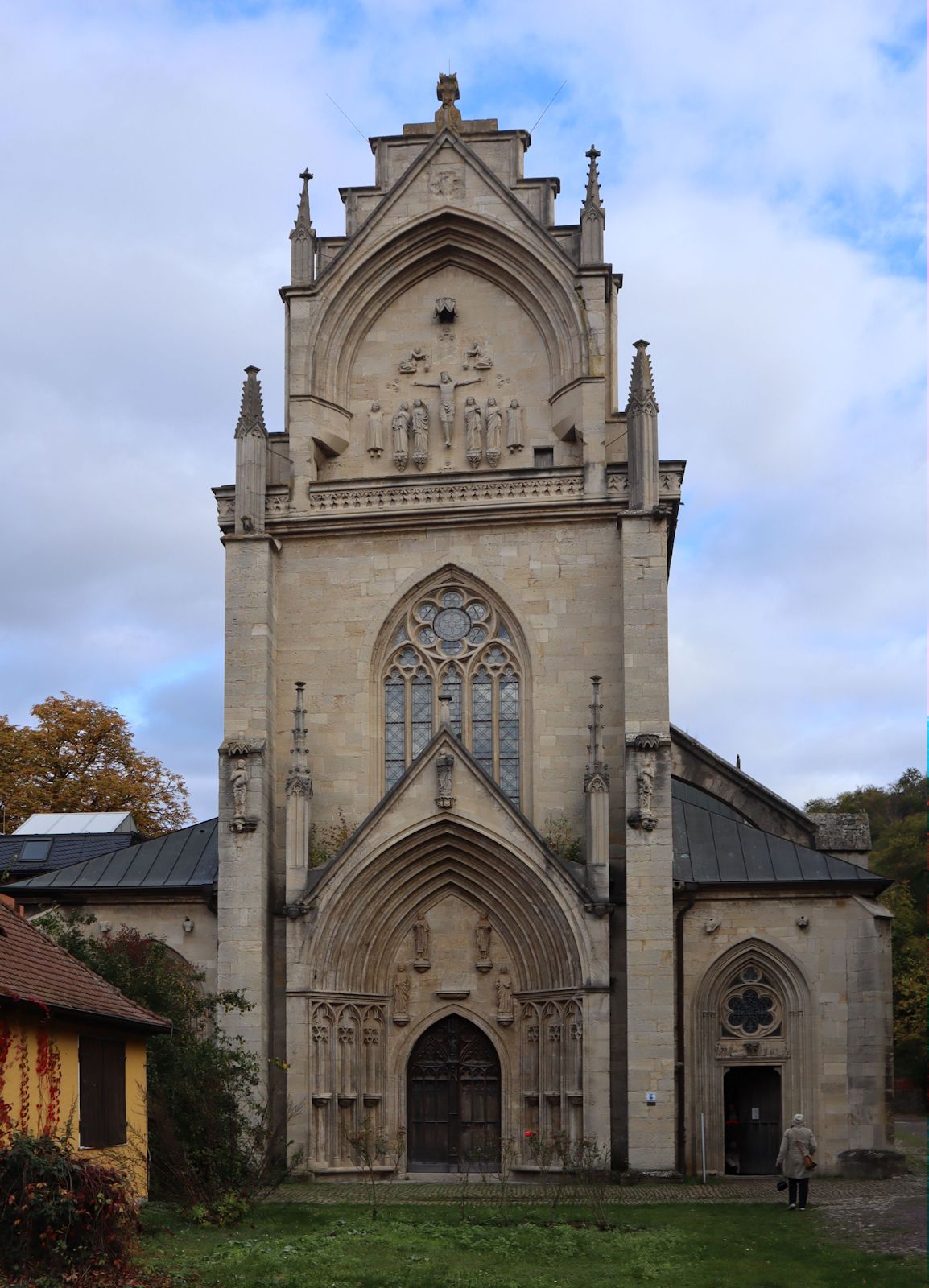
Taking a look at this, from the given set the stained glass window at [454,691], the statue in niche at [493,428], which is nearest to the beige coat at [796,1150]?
the stained glass window at [454,691]

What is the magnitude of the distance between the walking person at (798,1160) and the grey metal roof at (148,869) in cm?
1166

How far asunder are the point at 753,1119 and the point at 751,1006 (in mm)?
1888

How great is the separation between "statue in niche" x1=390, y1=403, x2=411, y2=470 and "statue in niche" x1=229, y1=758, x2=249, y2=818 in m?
6.35

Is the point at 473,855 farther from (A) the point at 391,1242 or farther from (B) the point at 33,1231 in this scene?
(B) the point at 33,1231

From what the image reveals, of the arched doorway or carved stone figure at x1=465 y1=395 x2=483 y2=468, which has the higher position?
carved stone figure at x1=465 y1=395 x2=483 y2=468

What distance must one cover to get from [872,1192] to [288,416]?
54.2ft

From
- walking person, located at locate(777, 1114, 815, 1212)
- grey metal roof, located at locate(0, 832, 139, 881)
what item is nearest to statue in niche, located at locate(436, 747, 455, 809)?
walking person, located at locate(777, 1114, 815, 1212)

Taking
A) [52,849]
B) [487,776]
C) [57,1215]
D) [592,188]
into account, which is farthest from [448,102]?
[57,1215]

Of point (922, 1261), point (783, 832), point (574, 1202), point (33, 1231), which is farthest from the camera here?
point (783, 832)

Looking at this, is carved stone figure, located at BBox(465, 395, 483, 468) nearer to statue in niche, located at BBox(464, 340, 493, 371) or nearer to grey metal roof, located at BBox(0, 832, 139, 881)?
statue in niche, located at BBox(464, 340, 493, 371)

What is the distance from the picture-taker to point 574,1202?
72.5ft

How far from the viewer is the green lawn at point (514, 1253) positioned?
51.9 feet

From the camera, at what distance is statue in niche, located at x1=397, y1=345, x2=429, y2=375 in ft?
101

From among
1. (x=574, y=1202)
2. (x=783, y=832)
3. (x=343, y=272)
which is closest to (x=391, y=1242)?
(x=574, y=1202)
